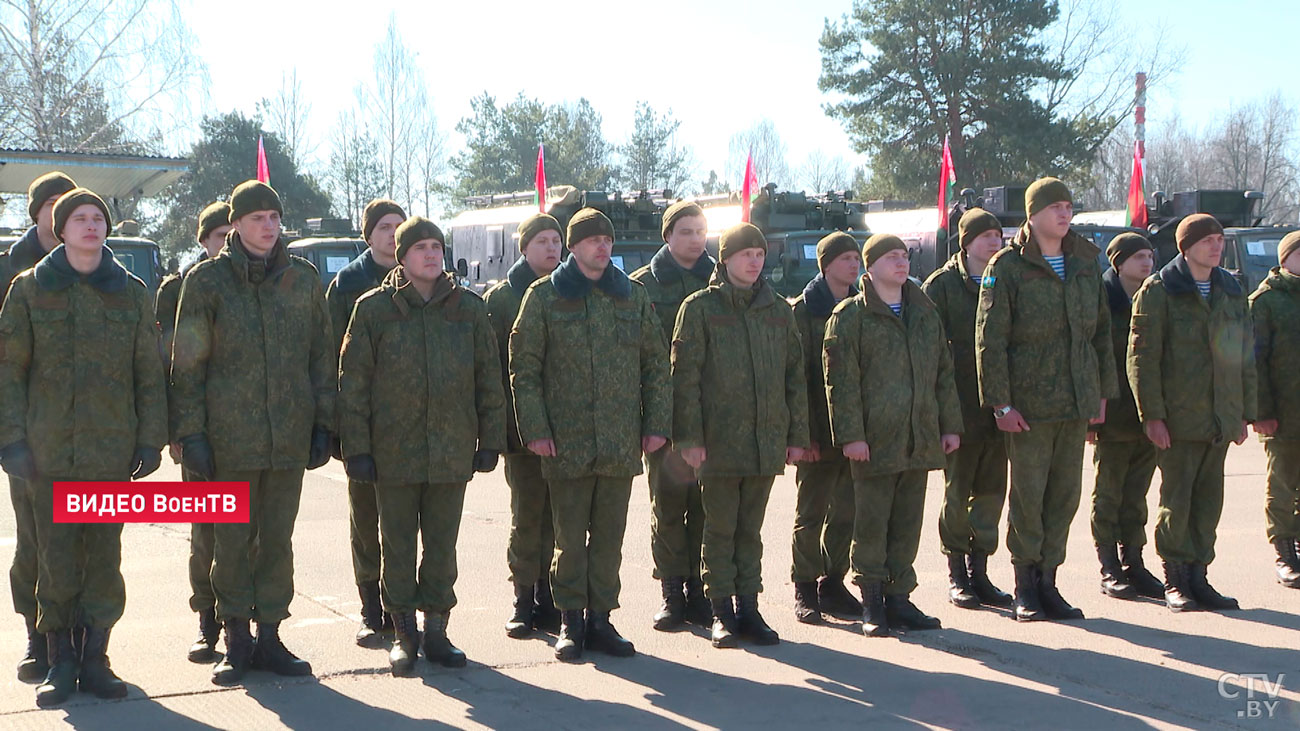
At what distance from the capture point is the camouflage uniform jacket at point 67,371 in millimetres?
5277

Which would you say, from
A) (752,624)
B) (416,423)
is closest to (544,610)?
(752,624)

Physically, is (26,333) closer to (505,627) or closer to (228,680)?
(228,680)

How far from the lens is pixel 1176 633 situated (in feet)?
21.1

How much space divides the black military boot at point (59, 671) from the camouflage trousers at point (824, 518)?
3.24 m

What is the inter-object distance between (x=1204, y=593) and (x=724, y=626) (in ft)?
8.41

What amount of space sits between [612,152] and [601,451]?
193ft

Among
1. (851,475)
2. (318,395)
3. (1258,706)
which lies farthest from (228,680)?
(1258,706)

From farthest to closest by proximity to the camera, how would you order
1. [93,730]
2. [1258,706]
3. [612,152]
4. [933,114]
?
[612,152]
[933,114]
[1258,706]
[93,730]

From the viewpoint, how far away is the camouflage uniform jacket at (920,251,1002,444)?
714 centimetres

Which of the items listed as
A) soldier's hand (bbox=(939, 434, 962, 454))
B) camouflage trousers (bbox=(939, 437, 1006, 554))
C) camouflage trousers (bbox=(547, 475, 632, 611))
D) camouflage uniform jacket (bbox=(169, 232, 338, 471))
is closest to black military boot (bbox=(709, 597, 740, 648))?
camouflage trousers (bbox=(547, 475, 632, 611))

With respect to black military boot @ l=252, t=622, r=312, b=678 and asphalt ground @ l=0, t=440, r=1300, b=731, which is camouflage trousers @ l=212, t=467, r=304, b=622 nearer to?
black military boot @ l=252, t=622, r=312, b=678

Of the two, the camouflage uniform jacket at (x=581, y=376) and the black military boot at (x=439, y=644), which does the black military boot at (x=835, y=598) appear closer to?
the camouflage uniform jacket at (x=581, y=376)

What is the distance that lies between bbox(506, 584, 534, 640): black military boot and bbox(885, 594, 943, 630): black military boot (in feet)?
5.48

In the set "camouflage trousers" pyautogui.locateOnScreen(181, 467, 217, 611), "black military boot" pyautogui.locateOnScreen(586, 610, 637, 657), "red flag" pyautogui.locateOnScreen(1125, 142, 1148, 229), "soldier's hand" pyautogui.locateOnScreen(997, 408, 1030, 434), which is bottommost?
"black military boot" pyautogui.locateOnScreen(586, 610, 637, 657)
